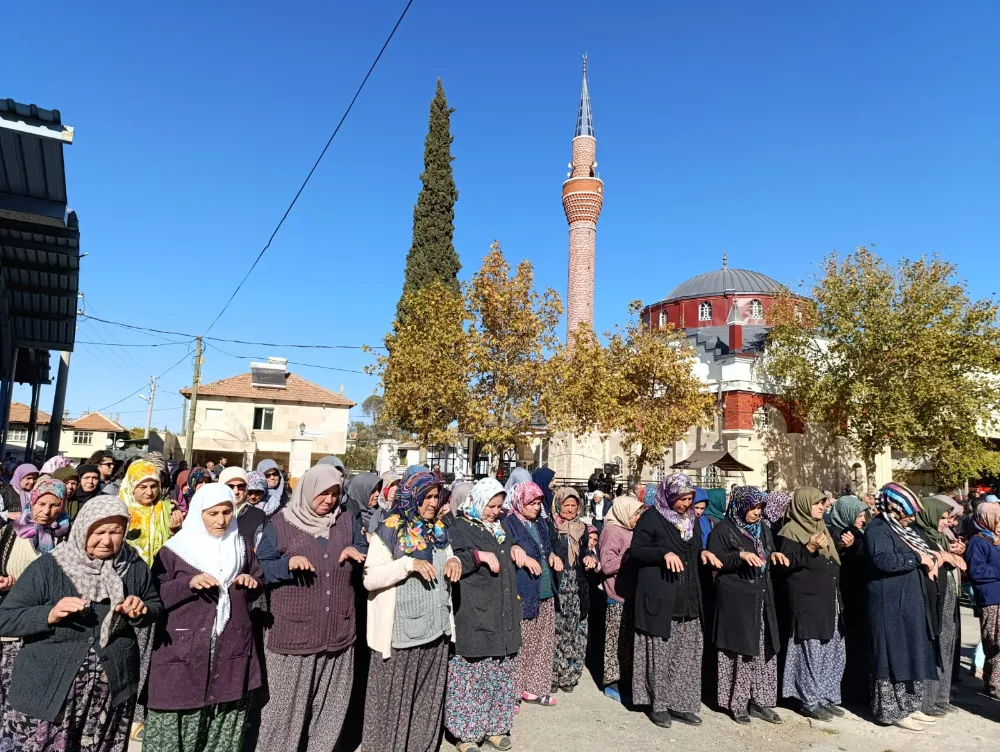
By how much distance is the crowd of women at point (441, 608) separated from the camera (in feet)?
9.00

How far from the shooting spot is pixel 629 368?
2162 centimetres

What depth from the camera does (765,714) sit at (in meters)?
4.61

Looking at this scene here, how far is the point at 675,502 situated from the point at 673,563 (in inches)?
18.1

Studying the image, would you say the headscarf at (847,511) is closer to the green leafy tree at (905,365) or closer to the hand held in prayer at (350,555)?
the hand held in prayer at (350,555)

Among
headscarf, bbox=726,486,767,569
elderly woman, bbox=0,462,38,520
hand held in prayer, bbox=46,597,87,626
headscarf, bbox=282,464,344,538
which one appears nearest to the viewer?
hand held in prayer, bbox=46,597,87,626

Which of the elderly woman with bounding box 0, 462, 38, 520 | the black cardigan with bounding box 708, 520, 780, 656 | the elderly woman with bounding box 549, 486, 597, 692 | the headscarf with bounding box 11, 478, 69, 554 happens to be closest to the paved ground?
the elderly woman with bounding box 549, 486, 597, 692

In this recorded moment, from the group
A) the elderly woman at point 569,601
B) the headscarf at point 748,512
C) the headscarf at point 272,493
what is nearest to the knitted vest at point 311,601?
the elderly woman at point 569,601

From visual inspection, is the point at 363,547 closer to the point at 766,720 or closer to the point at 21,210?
the point at 766,720

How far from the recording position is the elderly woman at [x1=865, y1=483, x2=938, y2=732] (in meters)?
4.55

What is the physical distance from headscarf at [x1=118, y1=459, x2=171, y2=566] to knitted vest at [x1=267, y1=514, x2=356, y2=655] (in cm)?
142

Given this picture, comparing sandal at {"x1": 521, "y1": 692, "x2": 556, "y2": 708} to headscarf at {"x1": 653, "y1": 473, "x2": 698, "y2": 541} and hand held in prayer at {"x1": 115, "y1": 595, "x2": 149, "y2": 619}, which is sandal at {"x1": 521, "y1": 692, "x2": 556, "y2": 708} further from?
hand held in prayer at {"x1": 115, "y1": 595, "x2": 149, "y2": 619}

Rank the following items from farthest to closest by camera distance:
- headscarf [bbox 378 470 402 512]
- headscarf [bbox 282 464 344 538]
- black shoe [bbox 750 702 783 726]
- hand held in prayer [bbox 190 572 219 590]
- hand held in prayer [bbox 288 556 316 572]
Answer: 1. headscarf [bbox 378 470 402 512]
2. black shoe [bbox 750 702 783 726]
3. headscarf [bbox 282 464 344 538]
4. hand held in prayer [bbox 288 556 316 572]
5. hand held in prayer [bbox 190 572 219 590]

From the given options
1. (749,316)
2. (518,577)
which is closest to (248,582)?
(518,577)

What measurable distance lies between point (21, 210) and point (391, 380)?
35.2ft
